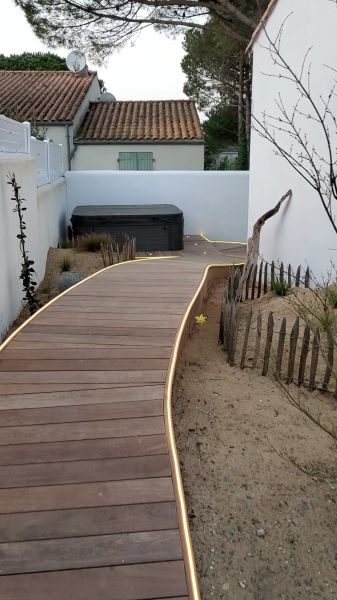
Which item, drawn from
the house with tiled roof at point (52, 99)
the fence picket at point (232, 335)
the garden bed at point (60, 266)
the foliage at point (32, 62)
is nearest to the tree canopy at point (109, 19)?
the house with tiled roof at point (52, 99)

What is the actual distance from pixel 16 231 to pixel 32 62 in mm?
24488

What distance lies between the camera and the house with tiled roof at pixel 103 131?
16594 millimetres

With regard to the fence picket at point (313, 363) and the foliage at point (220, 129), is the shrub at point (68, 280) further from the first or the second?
the foliage at point (220, 129)

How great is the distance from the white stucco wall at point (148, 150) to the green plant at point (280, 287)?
41.3ft

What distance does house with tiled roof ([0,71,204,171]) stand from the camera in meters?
16.6

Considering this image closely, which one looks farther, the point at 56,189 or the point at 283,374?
the point at 56,189

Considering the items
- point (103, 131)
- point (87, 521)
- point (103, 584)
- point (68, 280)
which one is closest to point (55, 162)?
point (68, 280)

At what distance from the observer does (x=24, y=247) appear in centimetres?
599

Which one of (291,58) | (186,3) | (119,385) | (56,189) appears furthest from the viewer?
(186,3)

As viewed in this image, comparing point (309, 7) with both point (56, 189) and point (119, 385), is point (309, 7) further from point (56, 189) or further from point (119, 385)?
point (56, 189)

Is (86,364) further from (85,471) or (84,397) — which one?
(85,471)

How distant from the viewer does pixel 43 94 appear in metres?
18.3

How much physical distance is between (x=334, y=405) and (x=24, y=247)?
4.13m

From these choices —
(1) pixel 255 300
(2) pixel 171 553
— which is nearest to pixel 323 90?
(1) pixel 255 300
